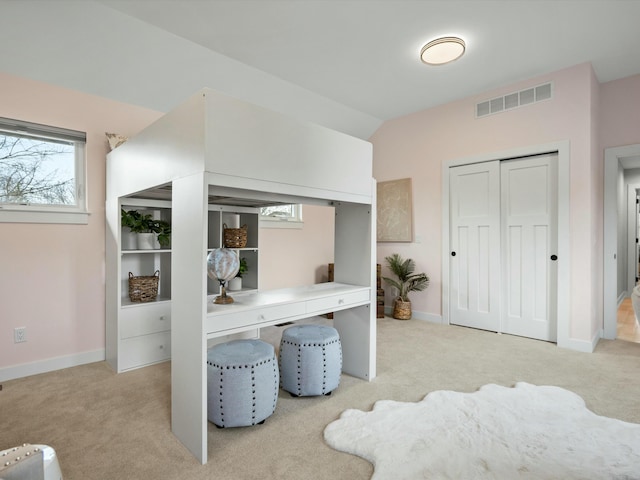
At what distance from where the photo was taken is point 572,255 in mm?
3496

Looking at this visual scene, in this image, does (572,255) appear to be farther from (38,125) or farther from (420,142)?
(38,125)

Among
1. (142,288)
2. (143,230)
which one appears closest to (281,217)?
(143,230)

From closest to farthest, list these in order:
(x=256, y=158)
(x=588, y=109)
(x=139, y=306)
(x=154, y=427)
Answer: (x=256, y=158) → (x=154, y=427) → (x=139, y=306) → (x=588, y=109)

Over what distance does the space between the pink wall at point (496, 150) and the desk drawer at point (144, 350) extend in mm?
3115

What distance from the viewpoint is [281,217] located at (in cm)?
477

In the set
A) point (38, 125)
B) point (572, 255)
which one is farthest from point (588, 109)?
point (38, 125)

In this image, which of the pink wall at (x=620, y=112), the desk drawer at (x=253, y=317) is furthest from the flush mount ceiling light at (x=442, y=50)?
the desk drawer at (x=253, y=317)

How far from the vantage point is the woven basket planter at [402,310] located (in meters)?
4.62

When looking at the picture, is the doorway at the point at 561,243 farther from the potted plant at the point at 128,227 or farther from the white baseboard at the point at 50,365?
the white baseboard at the point at 50,365

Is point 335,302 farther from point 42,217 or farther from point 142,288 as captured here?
point 42,217

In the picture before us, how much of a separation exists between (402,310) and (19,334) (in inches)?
155

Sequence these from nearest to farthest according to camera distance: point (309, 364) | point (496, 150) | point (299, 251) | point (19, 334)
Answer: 1. point (309, 364)
2. point (19, 334)
3. point (496, 150)
4. point (299, 251)

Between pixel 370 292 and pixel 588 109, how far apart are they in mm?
2892

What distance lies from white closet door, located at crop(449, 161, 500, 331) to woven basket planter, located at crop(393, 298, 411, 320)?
540 mm
